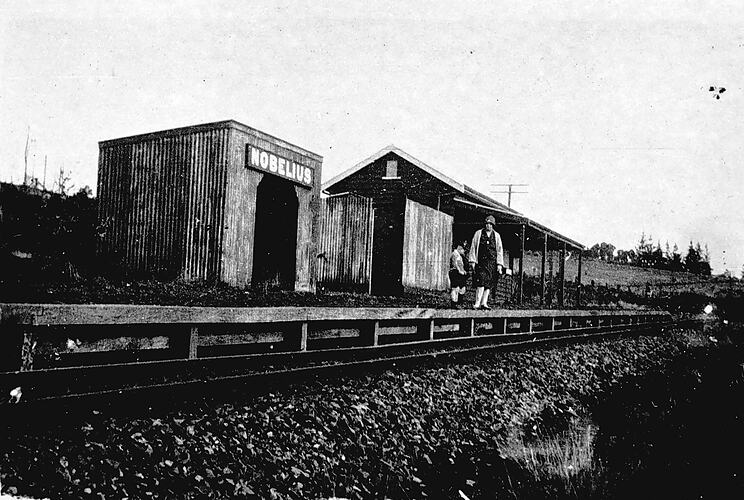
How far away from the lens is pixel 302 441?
13.7 feet

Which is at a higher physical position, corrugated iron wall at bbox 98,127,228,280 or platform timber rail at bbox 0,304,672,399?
corrugated iron wall at bbox 98,127,228,280

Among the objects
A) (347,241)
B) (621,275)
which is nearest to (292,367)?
(347,241)

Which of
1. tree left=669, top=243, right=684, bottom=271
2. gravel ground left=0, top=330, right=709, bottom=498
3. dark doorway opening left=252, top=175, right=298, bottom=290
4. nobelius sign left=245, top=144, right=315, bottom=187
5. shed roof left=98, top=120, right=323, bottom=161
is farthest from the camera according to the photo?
tree left=669, top=243, right=684, bottom=271

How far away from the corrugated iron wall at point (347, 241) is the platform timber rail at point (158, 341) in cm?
819

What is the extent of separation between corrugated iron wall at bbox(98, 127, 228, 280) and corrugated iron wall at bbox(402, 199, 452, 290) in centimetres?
588

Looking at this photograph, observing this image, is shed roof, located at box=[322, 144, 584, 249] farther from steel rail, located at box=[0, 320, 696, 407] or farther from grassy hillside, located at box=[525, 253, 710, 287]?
grassy hillside, located at box=[525, 253, 710, 287]

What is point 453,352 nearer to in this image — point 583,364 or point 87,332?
point 583,364

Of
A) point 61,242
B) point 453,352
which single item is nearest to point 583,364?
point 453,352

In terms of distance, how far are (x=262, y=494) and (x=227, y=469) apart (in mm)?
240

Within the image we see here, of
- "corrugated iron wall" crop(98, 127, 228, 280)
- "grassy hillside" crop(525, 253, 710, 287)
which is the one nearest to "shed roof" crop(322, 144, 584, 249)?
"corrugated iron wall" crop(98, 127, 228, 280)

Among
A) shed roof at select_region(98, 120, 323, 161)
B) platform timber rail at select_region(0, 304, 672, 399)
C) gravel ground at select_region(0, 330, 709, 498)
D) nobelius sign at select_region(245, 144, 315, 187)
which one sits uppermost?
shed roof at select_region(98, 120, 323, 161)

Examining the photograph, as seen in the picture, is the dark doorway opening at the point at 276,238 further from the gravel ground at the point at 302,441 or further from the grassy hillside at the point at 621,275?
the grassy hillside at the point at 621,275

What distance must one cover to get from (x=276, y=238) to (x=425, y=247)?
539 cm

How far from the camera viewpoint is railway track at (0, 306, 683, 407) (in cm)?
340
